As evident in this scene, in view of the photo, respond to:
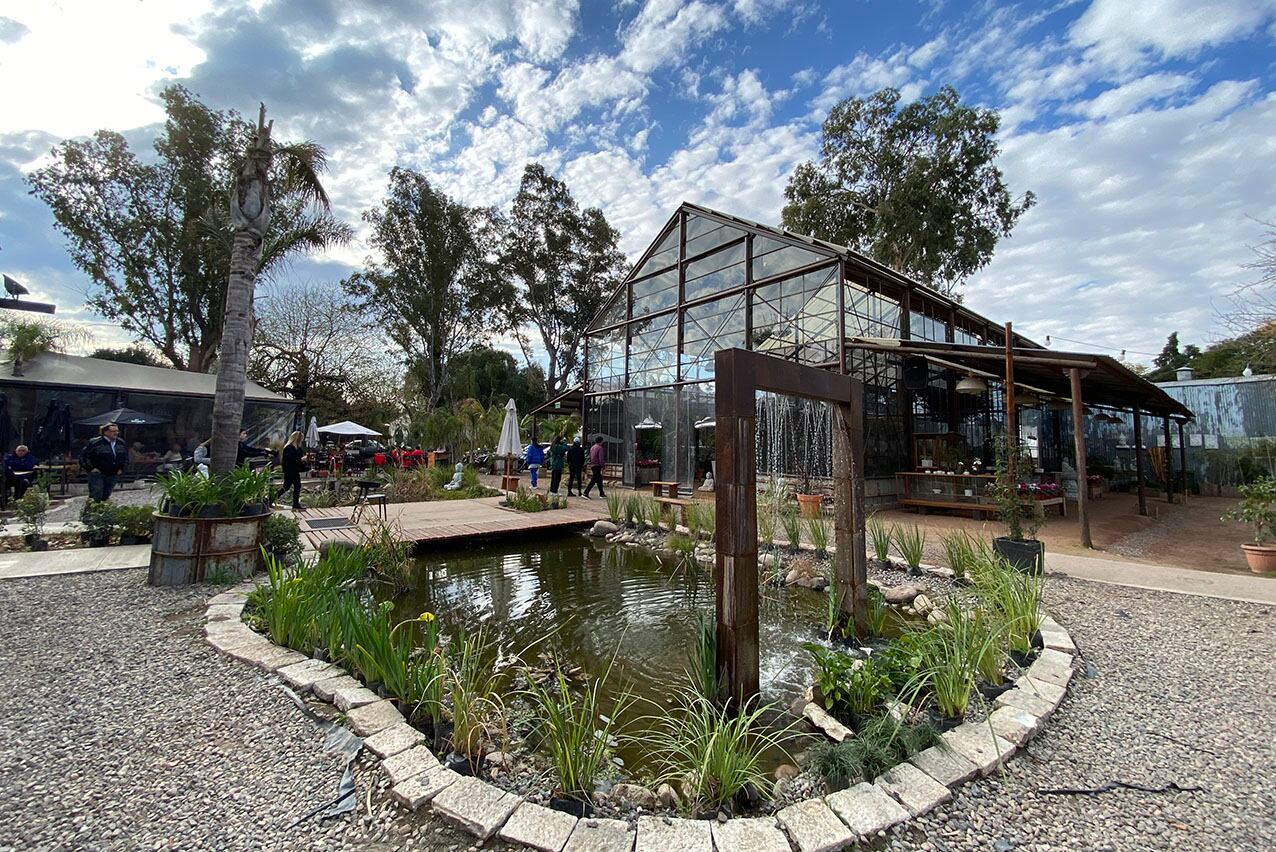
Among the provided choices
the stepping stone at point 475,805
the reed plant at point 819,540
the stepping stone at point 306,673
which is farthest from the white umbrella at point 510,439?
the stepping stone at point 475,805

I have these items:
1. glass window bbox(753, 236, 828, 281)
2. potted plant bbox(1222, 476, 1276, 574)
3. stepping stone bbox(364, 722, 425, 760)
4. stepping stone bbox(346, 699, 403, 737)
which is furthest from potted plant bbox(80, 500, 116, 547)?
potted plant bbox(1222, 476, 1276, 574)

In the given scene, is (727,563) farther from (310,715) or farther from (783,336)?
(783,336)

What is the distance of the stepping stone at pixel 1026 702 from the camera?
2482mm

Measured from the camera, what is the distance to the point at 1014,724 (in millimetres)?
2367

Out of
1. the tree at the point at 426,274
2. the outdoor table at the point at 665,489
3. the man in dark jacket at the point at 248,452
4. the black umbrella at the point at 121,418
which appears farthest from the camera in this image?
the tree at the point at 426,274

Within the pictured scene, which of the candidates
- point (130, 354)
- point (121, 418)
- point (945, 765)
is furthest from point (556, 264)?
point (945, 765)

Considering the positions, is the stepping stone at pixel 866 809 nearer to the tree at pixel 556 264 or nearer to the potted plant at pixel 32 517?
the potted plant at pixel 32 517

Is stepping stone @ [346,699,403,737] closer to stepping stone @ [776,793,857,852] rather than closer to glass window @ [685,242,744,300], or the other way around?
stepping stone @ [776,793,857,852]

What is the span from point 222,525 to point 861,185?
65.9 feet

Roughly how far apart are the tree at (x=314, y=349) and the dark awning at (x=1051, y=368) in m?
21.5

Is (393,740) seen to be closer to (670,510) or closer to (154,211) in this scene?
(670,510)

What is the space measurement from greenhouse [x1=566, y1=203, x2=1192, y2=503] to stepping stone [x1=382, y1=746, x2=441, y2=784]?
8315 millimetres

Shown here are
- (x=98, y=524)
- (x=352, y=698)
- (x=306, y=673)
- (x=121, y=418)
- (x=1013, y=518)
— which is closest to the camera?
(x=352, y=698)

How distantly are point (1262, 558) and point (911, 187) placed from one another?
46.6ft
